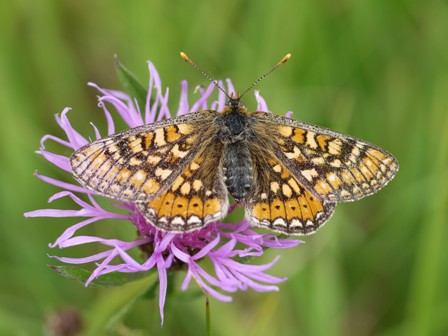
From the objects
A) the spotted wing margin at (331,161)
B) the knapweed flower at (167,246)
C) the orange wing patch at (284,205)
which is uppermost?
the spotted wing margin at (331,161)

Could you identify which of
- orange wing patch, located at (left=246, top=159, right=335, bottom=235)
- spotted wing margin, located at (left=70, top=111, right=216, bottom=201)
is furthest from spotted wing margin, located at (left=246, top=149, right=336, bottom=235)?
spotted wing margin, located at (left=70, top=111, right=216, bottom=201)

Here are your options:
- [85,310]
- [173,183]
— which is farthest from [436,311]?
[85,310]

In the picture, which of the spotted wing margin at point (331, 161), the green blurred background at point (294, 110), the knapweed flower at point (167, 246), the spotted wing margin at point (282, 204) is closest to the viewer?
the knapweed flower at point (167, 246)

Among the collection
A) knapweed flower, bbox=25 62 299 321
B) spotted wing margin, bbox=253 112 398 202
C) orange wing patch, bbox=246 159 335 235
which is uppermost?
spotted wing margin, bbox=253 112 398 202

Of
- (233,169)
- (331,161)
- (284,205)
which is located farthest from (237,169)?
(331,161)

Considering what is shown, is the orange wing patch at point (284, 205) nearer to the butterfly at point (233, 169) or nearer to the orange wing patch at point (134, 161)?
the butterfly at point (233, 169)

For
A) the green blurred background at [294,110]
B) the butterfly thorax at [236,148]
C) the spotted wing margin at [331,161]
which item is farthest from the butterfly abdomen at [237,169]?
the green blurred background at [294,110]

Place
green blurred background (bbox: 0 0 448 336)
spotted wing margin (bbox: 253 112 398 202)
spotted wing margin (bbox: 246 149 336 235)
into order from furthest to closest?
1. green blurred background (bbox: 0 0 448 336)
2. spotted wing margin (bbox: 253 112 398 202)
3. spotted wing margin (bbox: 246 149 336 235)

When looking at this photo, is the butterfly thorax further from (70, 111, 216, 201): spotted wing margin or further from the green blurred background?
the green blurred background
